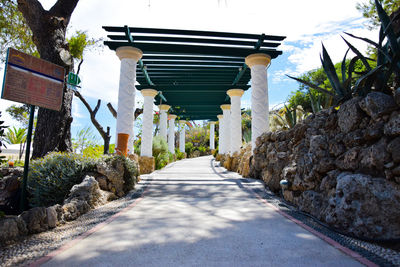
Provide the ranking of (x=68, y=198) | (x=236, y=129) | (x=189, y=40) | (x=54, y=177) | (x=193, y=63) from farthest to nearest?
(x=236, y=129) → (x=193, y=63) → (x=189, y=40) → (x=54, y=177) → (x=68, y=198)

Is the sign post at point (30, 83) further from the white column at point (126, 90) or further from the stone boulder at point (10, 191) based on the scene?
the white column at point (126, 90)

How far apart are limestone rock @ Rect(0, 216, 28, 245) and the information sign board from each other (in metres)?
1.58

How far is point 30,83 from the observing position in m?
3.33

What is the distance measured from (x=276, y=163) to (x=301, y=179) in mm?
1335

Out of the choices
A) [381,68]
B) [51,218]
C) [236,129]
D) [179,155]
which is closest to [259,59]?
[236,129]

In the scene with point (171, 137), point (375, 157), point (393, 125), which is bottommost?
point (375, 157)

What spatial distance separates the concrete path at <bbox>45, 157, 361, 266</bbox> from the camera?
1944 mm

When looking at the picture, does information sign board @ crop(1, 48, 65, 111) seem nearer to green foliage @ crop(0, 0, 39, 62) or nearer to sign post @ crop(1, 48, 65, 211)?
sign post @ crop(1, 48, 65, 211)

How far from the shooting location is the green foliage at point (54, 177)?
3.97 m

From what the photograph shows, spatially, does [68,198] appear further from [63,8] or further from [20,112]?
[20,112]

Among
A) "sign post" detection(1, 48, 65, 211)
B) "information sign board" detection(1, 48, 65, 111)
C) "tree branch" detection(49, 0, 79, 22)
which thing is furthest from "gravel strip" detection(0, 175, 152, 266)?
"tree branch" detection(49, 0, 79, 22)

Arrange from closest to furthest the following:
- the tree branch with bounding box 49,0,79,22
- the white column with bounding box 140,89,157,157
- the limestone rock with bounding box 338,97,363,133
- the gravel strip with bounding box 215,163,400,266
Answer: the gravel strip with bounding box 215,163,400,266 < the limestone rock with bounding box 338,97,363,133 < the tree branch with bounding box 49,0,79,22 < the white column with bounding box 140,89,157,157

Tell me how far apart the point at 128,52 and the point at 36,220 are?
5932mm

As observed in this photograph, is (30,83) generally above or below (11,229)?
above
